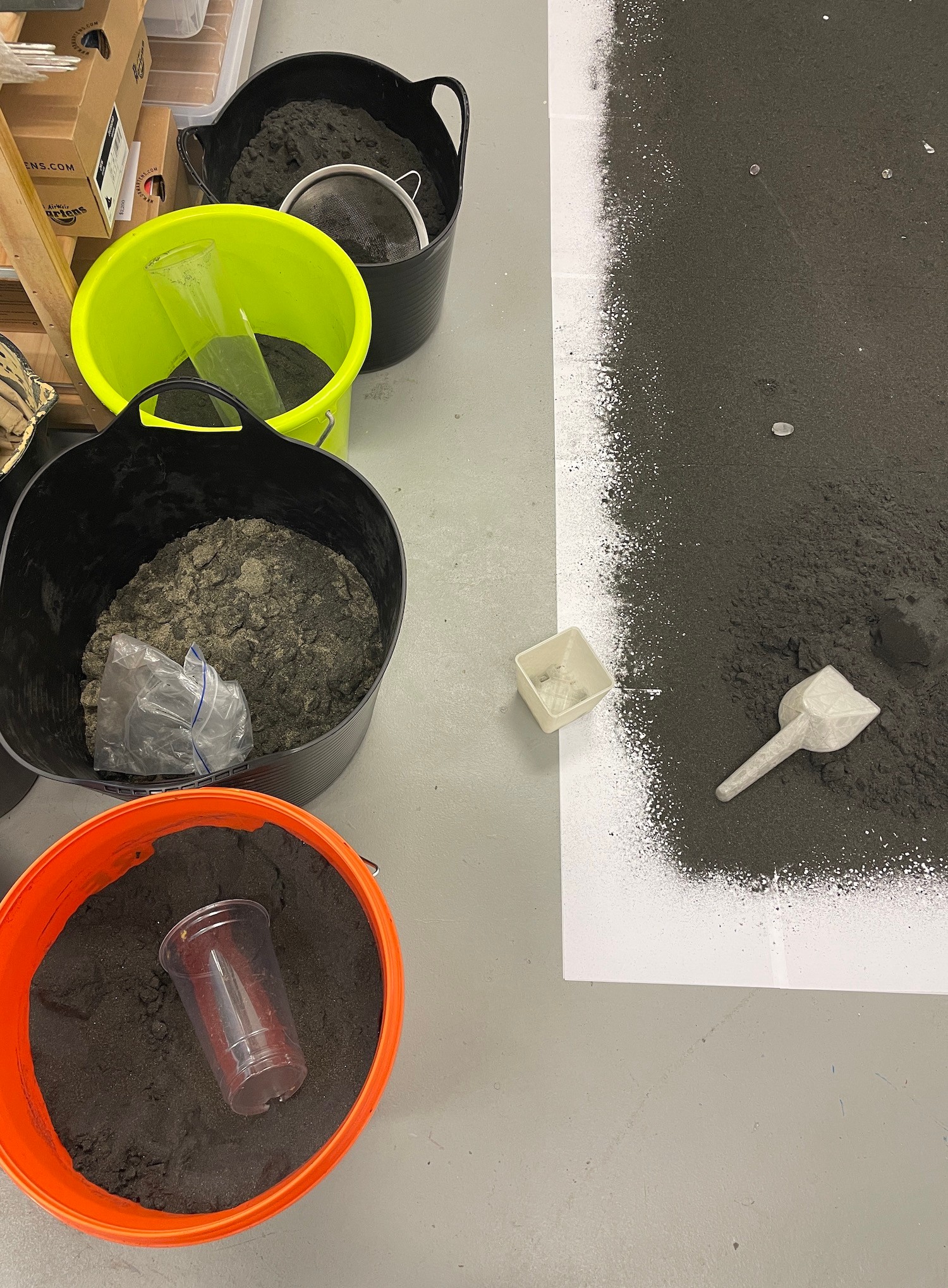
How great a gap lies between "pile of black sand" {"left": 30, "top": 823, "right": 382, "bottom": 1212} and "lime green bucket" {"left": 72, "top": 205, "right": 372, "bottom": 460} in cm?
57

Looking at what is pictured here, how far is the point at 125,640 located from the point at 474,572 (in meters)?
0.59

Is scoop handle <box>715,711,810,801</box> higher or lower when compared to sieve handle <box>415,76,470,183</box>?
lower

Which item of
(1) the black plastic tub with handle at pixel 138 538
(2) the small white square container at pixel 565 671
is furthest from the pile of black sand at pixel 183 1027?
(2) the small white square container at pixel 565 671

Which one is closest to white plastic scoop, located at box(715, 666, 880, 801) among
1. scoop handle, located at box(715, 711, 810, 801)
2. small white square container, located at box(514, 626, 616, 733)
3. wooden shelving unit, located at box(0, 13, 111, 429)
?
scoop handle, located at box(715, 711, 810, 801)

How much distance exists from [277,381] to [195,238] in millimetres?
240

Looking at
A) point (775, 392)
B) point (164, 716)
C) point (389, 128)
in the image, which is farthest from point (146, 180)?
point (775, 392)

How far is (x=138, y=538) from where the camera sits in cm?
118

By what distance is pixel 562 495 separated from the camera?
145 centimetres

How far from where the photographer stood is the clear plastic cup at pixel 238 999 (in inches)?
35.6

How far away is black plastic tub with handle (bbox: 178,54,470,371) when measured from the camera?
1.29 metres

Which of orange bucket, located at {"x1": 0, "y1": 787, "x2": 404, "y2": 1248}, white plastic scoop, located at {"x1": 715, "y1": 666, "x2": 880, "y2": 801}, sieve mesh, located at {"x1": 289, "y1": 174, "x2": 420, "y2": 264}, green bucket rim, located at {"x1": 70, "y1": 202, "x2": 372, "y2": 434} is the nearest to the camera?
orange bucket, located at {"x1": 0, "y1": 787, "x2": 404, "y2": 1248}

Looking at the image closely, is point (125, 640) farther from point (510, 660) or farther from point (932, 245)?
point (932, 245)

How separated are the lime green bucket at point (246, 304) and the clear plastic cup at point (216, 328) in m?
0.03

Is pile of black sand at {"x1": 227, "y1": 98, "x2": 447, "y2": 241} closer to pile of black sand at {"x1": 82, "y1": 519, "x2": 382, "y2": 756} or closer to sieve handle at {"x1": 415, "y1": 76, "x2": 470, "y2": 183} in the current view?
sieve handle at {"x1": 415, "y1": 76, "x2": 470, "y2": 183}
